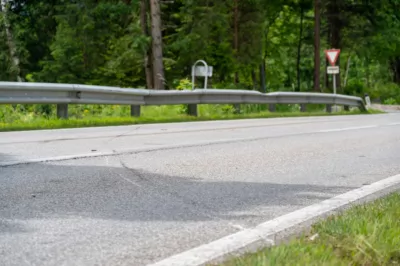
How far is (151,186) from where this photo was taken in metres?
5.50

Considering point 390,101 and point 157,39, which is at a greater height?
point 157,39

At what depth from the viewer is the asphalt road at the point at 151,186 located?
3.64 m

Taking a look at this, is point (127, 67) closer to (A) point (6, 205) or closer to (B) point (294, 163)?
(B) point (294, 163)

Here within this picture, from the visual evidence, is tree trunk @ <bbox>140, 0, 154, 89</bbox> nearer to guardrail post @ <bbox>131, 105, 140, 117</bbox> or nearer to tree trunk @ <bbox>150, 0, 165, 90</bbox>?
tree trunk @ <bbox>150, 0, 165, 90</bbox>

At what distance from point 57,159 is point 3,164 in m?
0.65

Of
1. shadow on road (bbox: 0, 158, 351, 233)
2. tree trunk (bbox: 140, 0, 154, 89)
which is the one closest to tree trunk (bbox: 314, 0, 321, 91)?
tree trunk (bbox: 140, 0, 154, 89)

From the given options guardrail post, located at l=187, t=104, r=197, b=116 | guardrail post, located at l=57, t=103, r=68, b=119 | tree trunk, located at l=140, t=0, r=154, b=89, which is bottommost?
guardrail post, located at l=187, t=104, r=197, b=116

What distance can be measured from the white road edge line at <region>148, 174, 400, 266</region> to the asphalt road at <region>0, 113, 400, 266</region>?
0.36ft

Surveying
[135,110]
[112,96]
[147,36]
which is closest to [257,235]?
[112,96]

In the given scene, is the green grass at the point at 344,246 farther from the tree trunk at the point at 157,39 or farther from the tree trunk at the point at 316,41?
the tree trunk at the point at 316,41

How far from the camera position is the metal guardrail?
39.7 ft

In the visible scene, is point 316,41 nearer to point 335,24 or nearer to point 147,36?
point 335,24

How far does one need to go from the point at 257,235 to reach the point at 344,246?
0.62 meters

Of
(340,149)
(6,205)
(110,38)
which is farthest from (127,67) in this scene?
(6,205)
